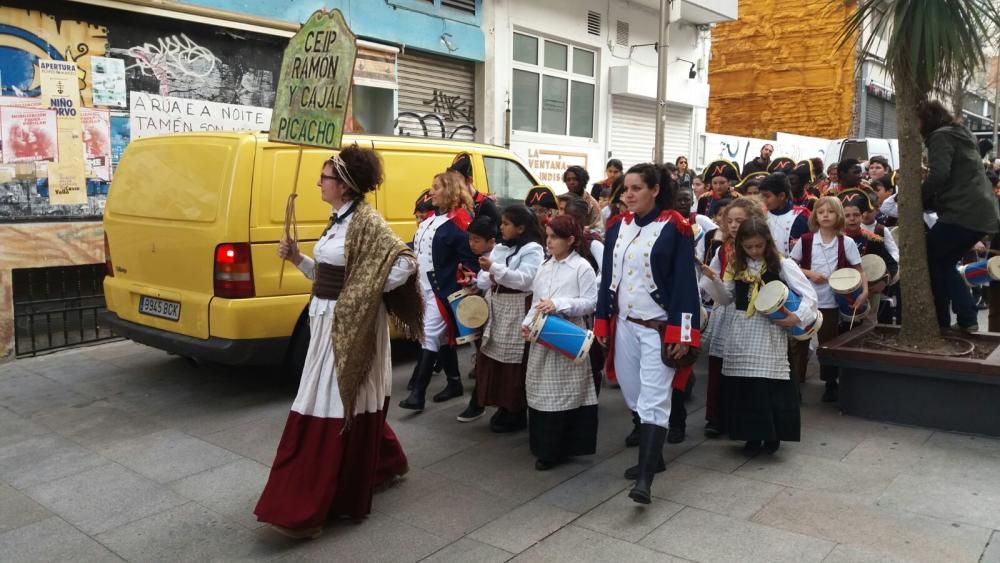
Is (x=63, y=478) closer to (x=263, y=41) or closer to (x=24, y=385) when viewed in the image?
(x=24, y=385)

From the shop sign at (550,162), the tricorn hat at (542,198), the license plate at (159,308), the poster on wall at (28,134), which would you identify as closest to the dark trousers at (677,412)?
the tricorn hat at (542,198)

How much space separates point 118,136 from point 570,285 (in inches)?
233

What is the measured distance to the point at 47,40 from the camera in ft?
24.9

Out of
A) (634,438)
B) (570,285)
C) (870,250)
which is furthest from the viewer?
(870,250)

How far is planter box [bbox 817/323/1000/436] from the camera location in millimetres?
4938

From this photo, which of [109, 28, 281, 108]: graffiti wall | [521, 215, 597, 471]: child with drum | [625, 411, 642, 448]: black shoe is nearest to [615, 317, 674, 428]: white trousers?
[521, 215, 597, 471]: child with drum

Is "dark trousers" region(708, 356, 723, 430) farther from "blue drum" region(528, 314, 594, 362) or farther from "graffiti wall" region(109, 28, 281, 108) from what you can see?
"graffiti wall" region(109, 28, 281, 108)

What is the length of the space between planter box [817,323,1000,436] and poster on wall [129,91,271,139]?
6681mm

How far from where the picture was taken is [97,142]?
806cm

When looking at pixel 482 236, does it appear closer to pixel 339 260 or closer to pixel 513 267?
pixel 513 267

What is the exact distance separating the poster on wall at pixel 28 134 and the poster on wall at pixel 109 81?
1.86 feet

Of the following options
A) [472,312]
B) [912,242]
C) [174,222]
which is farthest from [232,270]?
[912,242]

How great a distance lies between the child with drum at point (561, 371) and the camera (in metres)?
4.50

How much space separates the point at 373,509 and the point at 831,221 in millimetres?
3888
